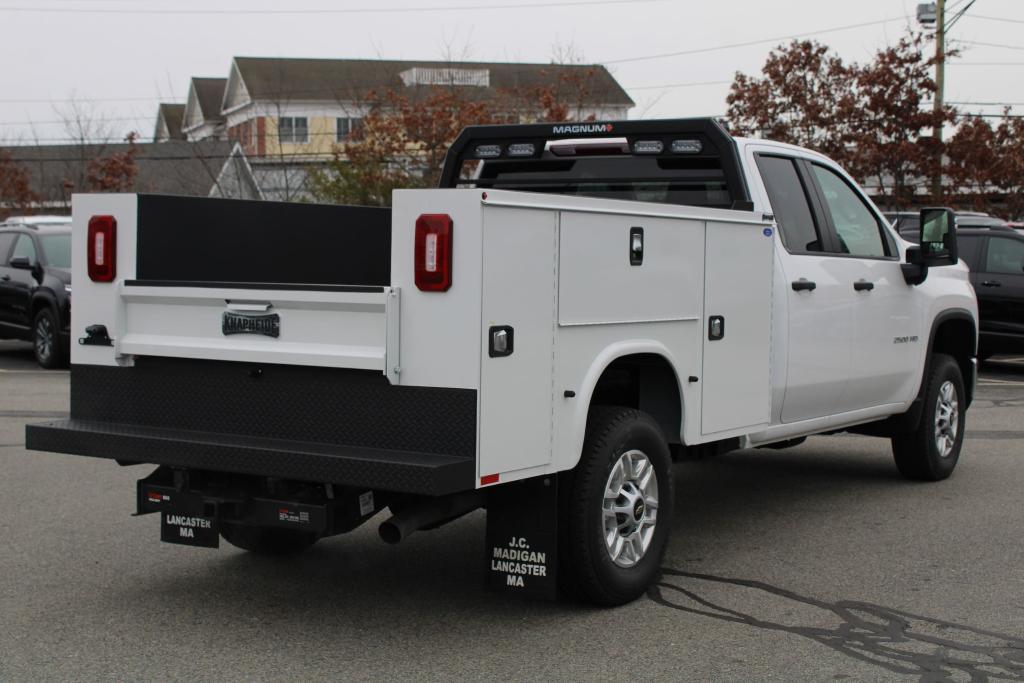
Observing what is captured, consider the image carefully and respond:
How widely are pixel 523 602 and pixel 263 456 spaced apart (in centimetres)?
149

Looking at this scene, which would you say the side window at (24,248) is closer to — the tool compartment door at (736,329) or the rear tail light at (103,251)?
the rear tail light at (103,251)

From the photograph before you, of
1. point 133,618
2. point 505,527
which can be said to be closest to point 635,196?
point 505,527

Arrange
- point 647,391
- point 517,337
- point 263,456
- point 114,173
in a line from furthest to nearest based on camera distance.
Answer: point 114,173 < point 647,391 < point 263,456 < point 517,337

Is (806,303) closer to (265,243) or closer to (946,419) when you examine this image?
(946,419)

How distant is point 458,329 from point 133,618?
2.07 meters

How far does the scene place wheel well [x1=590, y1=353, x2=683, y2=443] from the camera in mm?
6184

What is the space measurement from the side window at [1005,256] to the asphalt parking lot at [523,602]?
863 centimetres

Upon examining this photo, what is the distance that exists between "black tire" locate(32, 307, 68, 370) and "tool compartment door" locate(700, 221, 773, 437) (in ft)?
41.1

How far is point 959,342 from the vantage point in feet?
31.6

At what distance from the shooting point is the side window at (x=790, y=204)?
24.0 feet

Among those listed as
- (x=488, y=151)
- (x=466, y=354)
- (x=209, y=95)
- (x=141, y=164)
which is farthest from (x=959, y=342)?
(x=209, y=95)

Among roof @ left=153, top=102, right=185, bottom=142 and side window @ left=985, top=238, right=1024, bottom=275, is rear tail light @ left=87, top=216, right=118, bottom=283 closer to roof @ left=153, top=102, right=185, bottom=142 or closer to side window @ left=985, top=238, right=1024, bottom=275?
side window @ left=985, top=238, right=1024, bottom=275

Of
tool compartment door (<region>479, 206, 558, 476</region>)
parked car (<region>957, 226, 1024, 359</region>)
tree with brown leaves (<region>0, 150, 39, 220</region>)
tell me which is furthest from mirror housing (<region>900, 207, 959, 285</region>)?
tree with brown leaves (<region>0, 150, 39, 220</region>)

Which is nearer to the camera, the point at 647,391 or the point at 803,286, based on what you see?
the point at 647,391
